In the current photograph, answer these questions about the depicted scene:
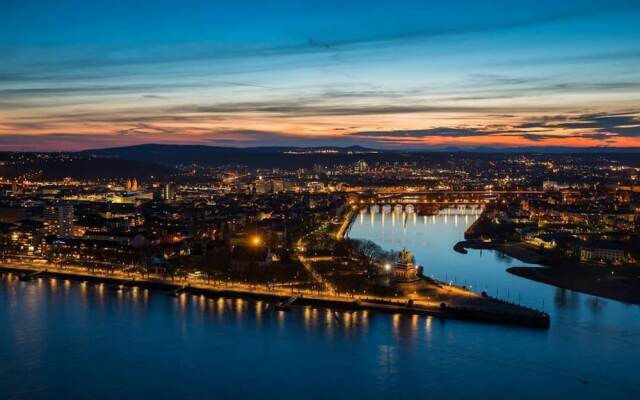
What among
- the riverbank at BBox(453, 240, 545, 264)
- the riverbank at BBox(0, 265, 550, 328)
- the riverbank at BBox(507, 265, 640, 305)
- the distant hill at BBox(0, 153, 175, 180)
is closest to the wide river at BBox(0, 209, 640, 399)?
the riverbank at BBox(0, 265, 550, 328)

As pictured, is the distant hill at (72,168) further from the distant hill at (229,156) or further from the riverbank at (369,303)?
the riverbank at (369,303)

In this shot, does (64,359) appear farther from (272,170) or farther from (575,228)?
(272,170)

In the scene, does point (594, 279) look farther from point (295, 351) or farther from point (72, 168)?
point (72, 168)

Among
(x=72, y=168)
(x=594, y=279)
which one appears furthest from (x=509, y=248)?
(x=72, y=168)

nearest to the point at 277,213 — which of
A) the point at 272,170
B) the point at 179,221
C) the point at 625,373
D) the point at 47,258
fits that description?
the point at 179,221

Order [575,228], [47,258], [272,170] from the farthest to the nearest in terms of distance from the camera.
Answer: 1. [272,170]
2. [575,228]
3. [47,258]
